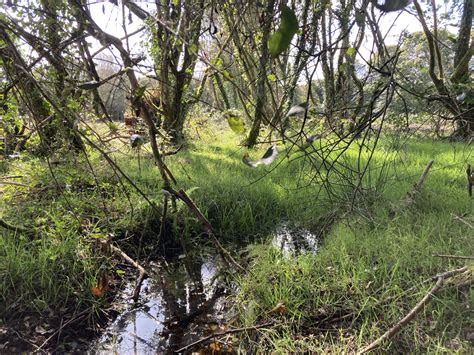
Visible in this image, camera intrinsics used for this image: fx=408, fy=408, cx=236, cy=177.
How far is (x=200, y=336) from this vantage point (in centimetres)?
212

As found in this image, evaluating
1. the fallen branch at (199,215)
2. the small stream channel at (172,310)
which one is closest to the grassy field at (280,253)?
the small stream channel at (172,310)

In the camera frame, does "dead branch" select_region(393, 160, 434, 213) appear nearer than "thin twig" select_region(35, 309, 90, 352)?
→ No

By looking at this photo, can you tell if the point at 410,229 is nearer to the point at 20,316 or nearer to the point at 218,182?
the point at 218,182

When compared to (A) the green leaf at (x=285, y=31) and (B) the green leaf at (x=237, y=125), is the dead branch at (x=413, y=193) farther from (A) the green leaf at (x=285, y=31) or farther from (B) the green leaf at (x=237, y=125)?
(A) the green leaf at (x=285, y=31)

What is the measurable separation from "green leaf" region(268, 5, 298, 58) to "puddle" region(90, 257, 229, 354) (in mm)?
1730

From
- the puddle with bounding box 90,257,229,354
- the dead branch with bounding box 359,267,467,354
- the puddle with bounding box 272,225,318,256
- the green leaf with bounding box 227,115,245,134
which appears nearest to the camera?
the green leaf with bounding box 227,115,245,134

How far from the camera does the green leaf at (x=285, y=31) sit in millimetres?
732

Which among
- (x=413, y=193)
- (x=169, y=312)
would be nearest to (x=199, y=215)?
(x=169, y=312)

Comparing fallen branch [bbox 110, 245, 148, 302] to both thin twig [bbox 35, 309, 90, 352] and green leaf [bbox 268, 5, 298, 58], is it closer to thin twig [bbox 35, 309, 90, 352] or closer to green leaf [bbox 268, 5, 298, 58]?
thin twig [bbox 35, 309, 90, 352]

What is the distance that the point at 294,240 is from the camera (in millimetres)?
3082

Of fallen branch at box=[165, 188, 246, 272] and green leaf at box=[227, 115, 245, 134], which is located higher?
green leaf at box=[227, 115, 245, 134]

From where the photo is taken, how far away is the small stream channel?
6.85 ft

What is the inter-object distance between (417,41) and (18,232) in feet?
15.0

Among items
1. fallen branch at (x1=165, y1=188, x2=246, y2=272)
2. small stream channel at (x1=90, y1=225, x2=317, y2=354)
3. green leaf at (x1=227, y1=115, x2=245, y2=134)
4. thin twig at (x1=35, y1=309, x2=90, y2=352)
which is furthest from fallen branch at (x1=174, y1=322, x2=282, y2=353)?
green leaf at (x1=227, y1=115, x2=245, y2=134)
